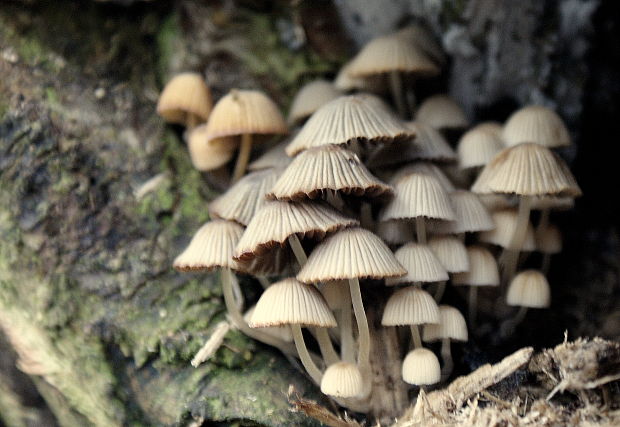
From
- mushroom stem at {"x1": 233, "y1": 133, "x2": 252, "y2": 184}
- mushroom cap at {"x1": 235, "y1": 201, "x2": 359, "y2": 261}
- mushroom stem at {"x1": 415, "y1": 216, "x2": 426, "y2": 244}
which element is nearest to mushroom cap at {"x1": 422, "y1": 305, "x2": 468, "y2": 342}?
mushroom stem at {"x1": 415, "y1": 216, "x2": 426, "y2": 244}

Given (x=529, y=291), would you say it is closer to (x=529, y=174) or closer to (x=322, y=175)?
(x=529, y=174)

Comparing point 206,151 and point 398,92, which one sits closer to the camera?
point 206,151

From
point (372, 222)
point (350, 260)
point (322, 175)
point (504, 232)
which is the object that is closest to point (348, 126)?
point (322, 175)

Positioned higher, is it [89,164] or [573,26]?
[573,26]

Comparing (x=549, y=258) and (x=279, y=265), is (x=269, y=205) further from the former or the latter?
(x=549, y=258)

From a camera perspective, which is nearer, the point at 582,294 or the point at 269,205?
the point at 269,205

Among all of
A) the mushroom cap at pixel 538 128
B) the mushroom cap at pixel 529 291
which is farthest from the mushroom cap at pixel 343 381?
the mushroom cap at pixel 538 128

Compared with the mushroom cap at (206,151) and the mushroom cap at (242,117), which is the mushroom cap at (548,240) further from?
the mushroom cap at (206,151)

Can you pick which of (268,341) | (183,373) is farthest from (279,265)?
(183,373)
